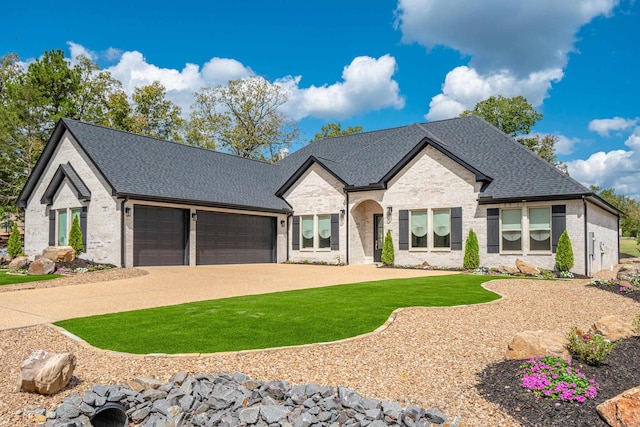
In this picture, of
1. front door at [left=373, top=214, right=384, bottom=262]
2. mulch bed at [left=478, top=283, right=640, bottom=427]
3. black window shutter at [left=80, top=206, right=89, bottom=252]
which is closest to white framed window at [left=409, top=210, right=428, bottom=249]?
front door at [left=373, top=214, right=384, bottom=262]

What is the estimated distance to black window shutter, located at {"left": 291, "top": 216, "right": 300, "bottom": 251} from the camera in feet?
78.8

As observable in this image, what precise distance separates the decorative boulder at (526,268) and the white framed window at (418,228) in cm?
415

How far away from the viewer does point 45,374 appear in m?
4.87

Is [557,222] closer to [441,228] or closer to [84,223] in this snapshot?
[441,228]

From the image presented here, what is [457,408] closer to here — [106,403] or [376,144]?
[106,403]

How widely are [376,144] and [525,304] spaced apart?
16.6 meters

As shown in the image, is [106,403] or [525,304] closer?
[106,403]

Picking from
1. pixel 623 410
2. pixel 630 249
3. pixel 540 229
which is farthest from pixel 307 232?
pixel 630 249

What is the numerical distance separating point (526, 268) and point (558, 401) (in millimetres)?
13447

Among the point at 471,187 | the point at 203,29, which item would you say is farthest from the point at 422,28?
the point at 203,29

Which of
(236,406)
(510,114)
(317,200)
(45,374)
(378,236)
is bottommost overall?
(236,406)

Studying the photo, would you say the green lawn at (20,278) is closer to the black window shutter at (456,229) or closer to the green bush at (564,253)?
the black window shutter at (456,229)

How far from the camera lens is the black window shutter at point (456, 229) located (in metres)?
19.1

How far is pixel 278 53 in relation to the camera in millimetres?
29219
